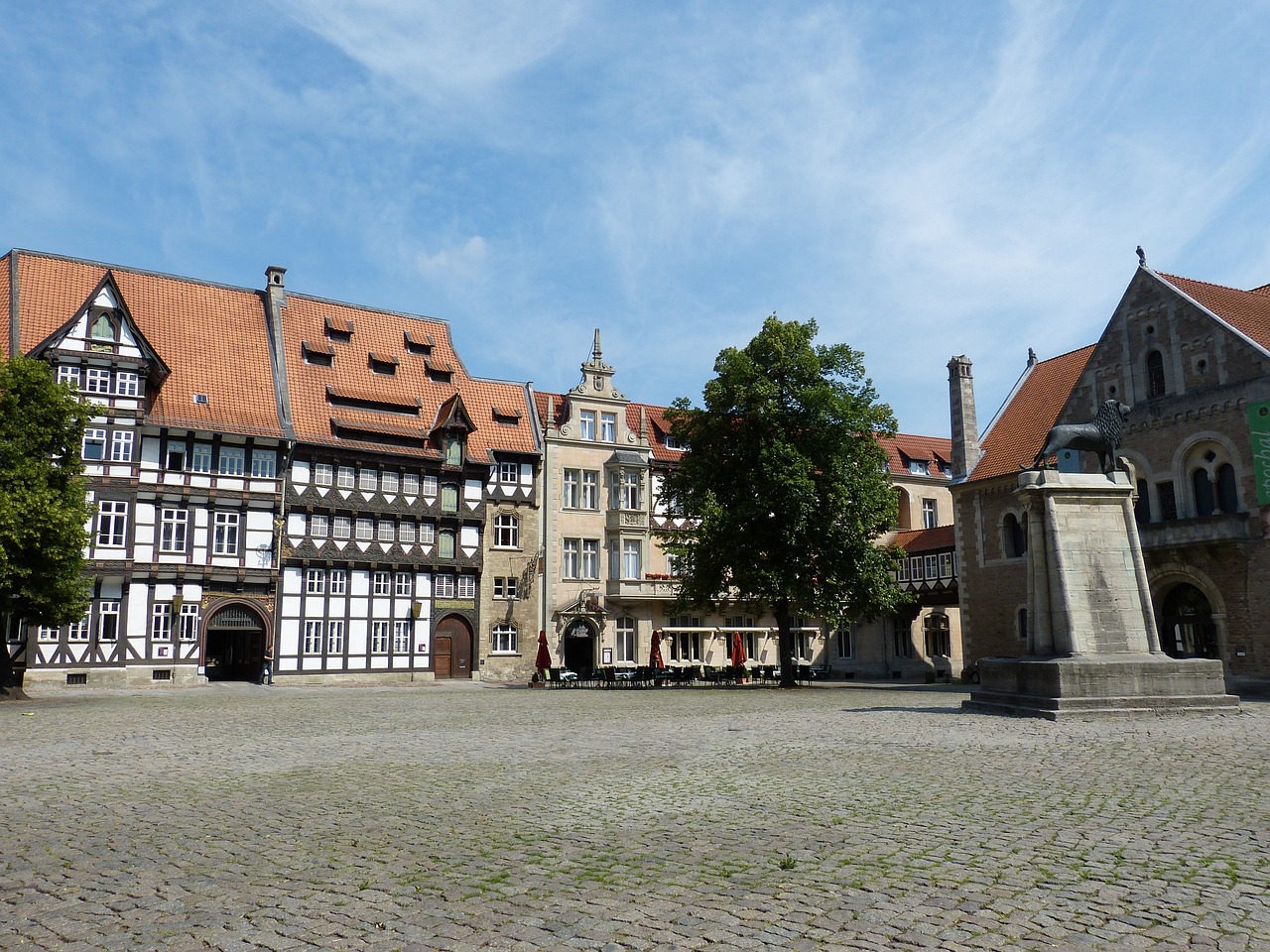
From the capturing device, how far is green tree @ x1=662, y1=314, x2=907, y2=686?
111ft

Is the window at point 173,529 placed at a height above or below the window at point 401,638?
above

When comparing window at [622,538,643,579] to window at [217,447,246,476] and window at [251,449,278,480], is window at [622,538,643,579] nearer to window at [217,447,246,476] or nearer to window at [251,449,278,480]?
window at [251,449,278,480]

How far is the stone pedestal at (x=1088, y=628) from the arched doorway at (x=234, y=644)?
2846cm

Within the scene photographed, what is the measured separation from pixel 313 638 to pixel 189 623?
4721 millimetres

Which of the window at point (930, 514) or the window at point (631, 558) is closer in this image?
the window at point (631, 558)

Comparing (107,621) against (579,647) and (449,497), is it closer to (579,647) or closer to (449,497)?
(449,497)

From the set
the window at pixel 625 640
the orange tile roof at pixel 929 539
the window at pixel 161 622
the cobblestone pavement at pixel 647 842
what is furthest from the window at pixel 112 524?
the orange tile roof at pixel 929 539

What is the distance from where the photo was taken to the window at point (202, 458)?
38781 millimetres

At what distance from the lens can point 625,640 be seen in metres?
47.8

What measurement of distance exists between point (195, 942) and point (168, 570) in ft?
116

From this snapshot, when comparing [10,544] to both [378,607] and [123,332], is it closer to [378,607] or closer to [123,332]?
[123,332]

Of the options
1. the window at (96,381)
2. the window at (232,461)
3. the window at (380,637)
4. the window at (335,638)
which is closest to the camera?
the window at (96,381)

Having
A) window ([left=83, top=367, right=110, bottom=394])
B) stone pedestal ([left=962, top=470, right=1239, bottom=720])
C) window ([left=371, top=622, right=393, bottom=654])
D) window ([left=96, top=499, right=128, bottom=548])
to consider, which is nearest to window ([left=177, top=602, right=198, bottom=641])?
window ([left=96, top=499, right=128, bottom=548])

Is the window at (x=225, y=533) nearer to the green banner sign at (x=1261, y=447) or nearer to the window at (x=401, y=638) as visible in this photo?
the window at (x=401, y=638)
